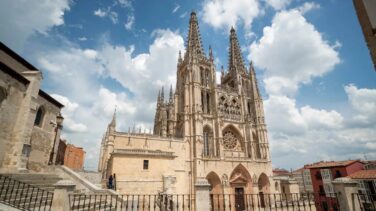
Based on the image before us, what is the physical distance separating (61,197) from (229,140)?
27.1 metres

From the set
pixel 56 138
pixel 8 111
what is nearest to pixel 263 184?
pixel 56 138

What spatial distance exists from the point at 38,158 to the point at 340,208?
57.2 ft

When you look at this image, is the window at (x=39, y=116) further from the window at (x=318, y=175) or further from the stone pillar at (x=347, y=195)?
the window at (x=318, y=175)

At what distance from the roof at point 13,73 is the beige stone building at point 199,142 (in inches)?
404

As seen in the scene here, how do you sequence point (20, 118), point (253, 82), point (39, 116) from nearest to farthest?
point (20, 118)
point (39, 116)
point (253, 82)

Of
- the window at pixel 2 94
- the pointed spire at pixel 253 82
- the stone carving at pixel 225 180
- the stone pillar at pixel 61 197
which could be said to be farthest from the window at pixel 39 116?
the pointed spire at pixel 253 82

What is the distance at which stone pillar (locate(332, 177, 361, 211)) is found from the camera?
249 inches

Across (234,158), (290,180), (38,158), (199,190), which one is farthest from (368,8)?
(290,180)

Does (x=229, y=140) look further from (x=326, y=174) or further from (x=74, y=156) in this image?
(x=74, y=156)

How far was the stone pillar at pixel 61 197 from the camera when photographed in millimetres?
6042

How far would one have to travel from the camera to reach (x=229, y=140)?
31.0 metres

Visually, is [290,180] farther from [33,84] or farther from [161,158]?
[33,84]

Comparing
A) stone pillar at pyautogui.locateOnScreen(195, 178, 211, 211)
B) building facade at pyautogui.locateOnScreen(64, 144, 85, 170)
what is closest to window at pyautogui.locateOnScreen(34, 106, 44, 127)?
stone pillar at pyautogui.locateOnScreen(195, 178, 211, 211)

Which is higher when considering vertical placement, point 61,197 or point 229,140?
point 229,140
